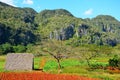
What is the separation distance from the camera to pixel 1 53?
138000 millimetres

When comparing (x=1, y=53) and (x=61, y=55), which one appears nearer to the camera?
(x=61, y=55)

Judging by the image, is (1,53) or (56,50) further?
(1,53)

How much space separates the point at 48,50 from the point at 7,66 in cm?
1457

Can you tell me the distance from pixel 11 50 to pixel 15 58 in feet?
340

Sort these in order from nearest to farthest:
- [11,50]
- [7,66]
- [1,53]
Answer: [7,66] → [1,53] → [11,50]

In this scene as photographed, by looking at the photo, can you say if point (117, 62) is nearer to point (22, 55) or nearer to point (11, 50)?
point (22, 55)

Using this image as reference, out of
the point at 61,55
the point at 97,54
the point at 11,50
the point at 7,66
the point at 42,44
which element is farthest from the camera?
the point at 11,50

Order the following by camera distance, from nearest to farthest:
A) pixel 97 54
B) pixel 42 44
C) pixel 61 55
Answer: pixel 61 55, pixel 42 44, pixel 97 54

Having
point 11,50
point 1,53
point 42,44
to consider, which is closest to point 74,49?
point 42,44

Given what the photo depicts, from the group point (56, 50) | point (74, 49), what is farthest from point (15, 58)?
point (74, 49)

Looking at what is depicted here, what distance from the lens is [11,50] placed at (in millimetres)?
153625

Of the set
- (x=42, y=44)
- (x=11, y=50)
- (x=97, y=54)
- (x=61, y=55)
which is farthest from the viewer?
(x=11, y=50)

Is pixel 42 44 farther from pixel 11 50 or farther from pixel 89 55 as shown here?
pixel 11 50

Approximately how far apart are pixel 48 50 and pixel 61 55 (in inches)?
124
